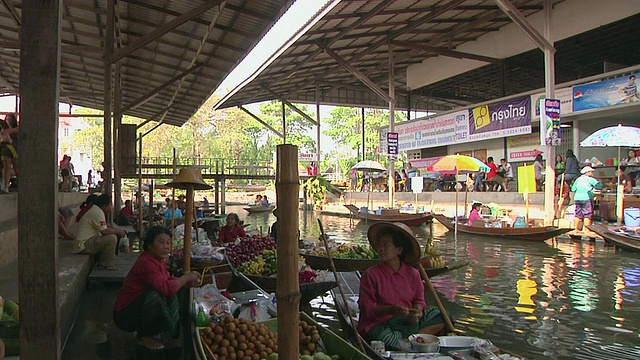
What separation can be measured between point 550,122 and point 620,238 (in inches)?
133

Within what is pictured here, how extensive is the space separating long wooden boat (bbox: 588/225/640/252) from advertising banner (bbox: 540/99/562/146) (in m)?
2.45

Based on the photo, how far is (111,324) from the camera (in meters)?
4.98

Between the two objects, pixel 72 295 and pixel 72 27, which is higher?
pixel 72 27

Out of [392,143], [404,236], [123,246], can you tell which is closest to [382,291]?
[404,236]

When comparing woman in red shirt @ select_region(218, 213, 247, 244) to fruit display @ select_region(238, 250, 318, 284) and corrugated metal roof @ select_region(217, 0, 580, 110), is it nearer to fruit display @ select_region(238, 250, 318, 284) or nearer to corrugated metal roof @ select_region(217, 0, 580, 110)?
fruit display @ select_region(238, 250, 318, 284)

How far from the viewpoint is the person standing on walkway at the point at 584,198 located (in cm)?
1122

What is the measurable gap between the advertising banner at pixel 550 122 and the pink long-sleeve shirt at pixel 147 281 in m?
10.7

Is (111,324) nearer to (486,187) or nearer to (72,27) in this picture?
(72,27)

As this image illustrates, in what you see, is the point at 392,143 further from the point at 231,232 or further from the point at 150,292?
the point at 150,292

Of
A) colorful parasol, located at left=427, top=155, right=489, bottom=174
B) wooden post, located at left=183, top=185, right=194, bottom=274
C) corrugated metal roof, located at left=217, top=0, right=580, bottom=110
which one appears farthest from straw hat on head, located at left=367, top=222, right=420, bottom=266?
colorful parasol, located at left=427, top=155, right=489, bottom=174

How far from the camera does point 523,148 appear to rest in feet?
58.1

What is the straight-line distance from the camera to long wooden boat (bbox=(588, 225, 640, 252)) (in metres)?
9.77

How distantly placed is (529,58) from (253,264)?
15057mm

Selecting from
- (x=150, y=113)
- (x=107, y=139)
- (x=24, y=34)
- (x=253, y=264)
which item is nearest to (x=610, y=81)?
(x=253, y=264)
